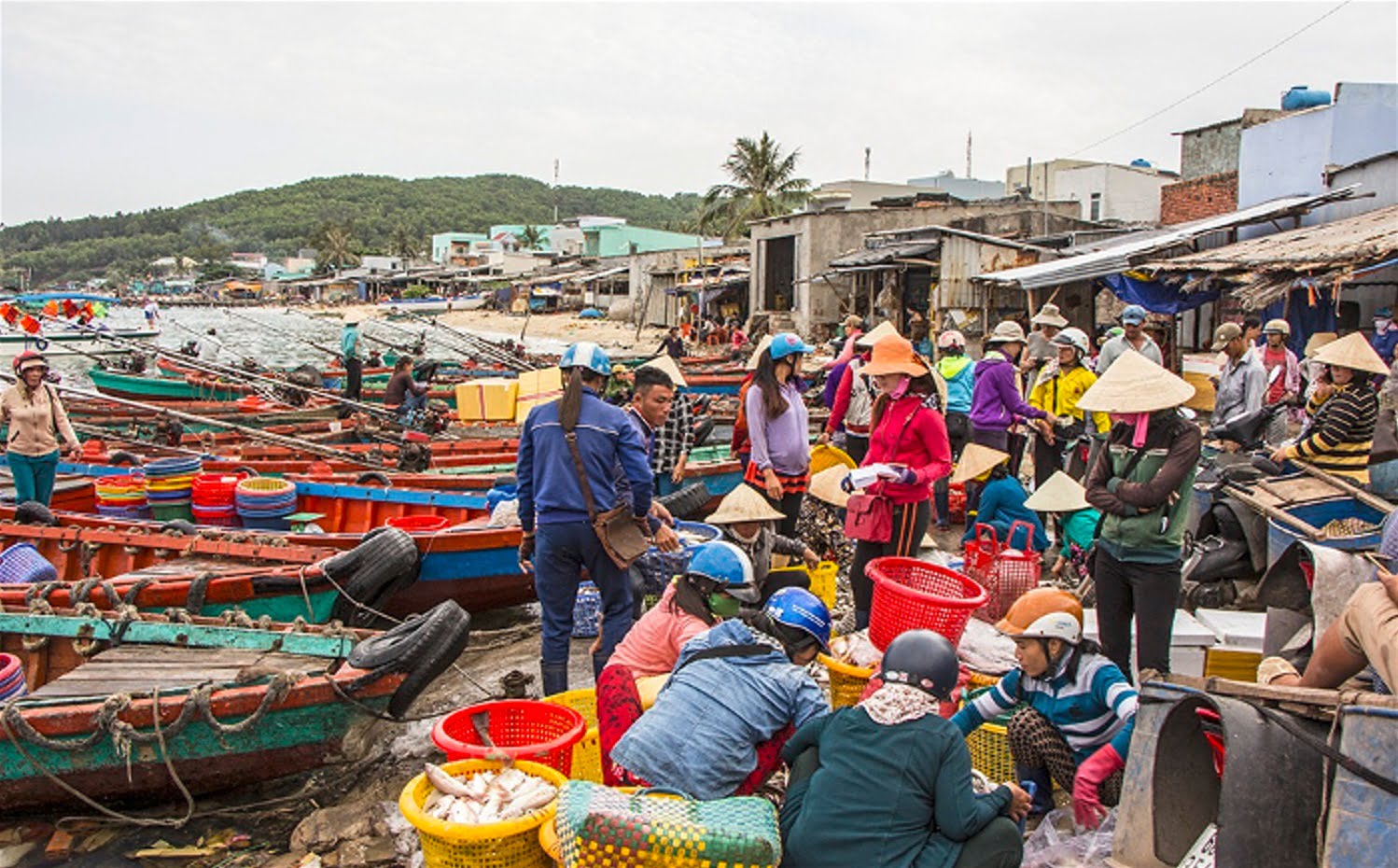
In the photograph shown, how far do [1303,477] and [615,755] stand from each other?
5.10 m

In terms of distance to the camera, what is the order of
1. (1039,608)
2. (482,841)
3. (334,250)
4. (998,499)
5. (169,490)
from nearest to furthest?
(482,841)
(1039,608)
(998,499)
(169,490)
(334,250)

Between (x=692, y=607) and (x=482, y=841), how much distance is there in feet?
A: 4.12

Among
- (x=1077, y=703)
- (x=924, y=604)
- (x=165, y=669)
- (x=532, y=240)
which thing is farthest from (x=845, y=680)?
(x=532, y=240)

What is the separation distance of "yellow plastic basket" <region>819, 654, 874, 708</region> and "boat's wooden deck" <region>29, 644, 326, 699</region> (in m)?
2.64

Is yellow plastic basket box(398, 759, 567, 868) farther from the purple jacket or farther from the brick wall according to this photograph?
the brick wall

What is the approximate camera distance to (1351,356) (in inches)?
241

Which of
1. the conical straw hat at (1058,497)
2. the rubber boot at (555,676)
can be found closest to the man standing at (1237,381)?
the conical straw hat at (1058,497)

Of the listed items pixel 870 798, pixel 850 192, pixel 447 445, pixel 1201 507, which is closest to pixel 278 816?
pixel 870 798

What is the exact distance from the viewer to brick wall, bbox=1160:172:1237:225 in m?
19.4

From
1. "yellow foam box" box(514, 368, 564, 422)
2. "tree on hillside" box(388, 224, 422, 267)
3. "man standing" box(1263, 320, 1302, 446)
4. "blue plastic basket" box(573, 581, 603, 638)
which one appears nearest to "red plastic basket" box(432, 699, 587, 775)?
"blue plastic basket" box(573, 581, 603, 638)

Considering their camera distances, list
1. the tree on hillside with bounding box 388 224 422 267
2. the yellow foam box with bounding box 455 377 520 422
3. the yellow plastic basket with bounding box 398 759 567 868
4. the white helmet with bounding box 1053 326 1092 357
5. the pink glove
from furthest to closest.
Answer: the tree on hillside with bounding box 388 224 422 267 < the yellow foam box with bounding box 455 377 520 422 < the white helmet with bounding box 1053 326 1092 357 < the pink glove < the yellow plastic basket with bounding box 398 759 567 868

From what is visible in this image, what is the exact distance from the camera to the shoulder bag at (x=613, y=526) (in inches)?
198

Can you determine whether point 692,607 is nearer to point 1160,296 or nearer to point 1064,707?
point 1064,707

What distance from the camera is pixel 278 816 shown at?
5152 millimetres
